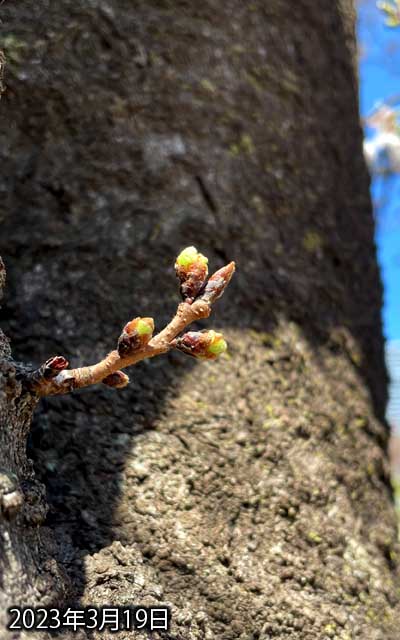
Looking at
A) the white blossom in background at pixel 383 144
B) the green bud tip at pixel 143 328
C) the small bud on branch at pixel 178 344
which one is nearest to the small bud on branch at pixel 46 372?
the small bud on branch at pixel 178 344

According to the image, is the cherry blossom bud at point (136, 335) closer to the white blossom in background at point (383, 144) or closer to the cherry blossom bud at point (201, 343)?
the cherry blossom bud at point (201, 343)

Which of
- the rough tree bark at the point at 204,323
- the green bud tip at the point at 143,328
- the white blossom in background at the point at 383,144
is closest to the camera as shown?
the green bud tip at the point at 143,328

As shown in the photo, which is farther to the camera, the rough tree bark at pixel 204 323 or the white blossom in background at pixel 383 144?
the white blossom in background at pixel 383 144

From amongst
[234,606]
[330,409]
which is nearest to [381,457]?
[330,409]

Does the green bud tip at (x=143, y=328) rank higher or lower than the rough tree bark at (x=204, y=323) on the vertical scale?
higher

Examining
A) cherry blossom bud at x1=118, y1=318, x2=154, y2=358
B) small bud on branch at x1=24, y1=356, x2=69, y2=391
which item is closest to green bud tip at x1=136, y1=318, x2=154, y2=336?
cherry blossom bud at x1=118, y1=318, x2=154, y2=358

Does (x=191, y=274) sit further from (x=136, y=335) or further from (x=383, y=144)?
(x=383, y=144)

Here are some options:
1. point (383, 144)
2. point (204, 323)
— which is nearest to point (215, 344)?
point (204, 323)
